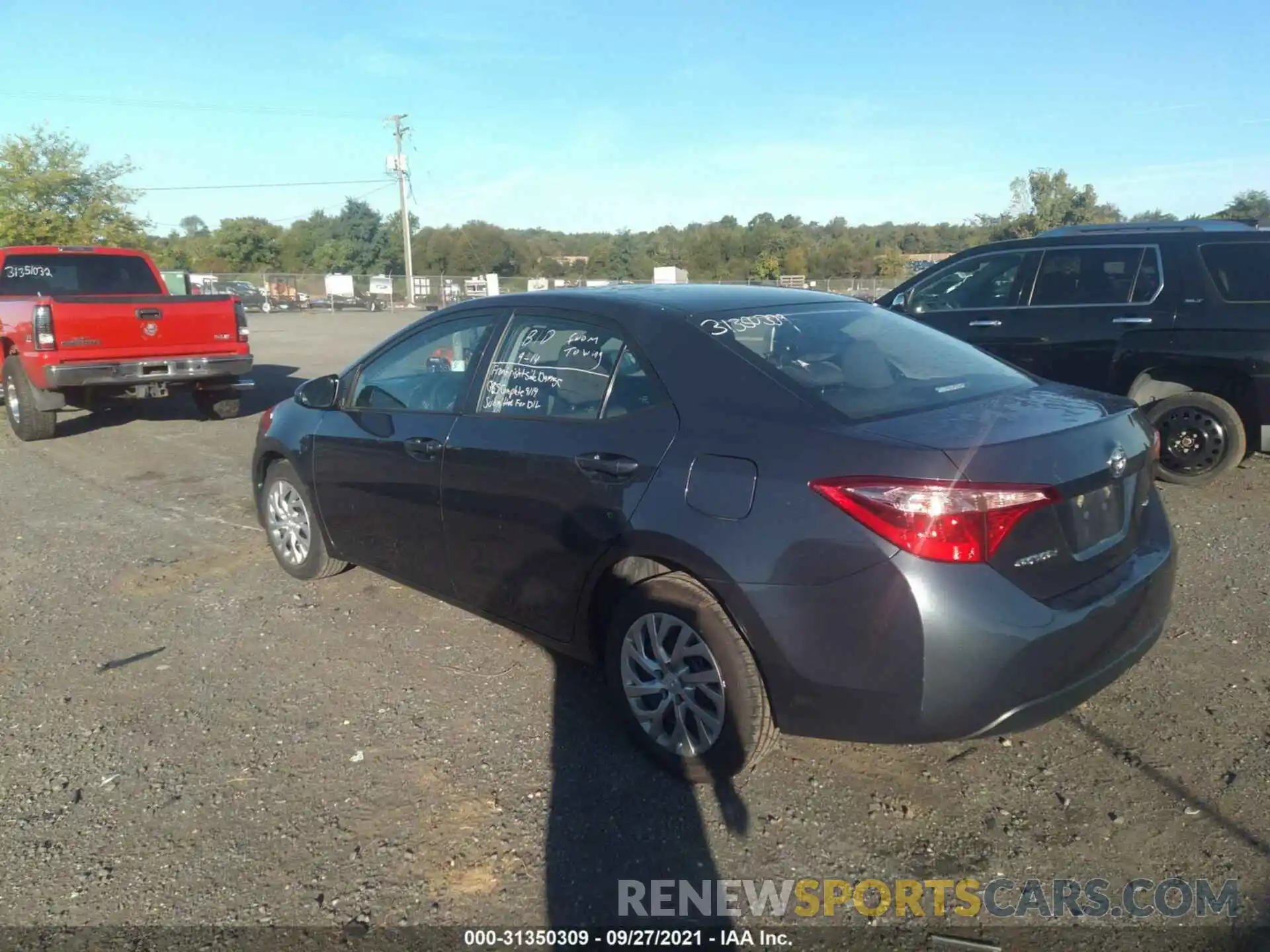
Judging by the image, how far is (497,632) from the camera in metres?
4.77

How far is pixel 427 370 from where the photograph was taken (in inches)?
182

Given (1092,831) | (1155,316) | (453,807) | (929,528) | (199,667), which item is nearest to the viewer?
(929,528)

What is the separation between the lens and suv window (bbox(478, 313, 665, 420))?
3576 mm

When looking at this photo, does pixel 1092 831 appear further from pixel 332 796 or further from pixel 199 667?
pixel 199 667

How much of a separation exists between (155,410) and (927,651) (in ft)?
38.8

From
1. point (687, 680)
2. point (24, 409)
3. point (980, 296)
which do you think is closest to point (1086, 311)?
point (980, 296)

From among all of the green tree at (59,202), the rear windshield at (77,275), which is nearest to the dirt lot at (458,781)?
the rear windshield at (77,275)

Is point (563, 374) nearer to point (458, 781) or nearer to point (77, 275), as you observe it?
point (458, 781)

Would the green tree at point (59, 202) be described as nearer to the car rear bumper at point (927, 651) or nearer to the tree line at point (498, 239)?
the tree line at point (498, 239)

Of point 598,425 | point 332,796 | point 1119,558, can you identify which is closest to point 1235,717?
point 1119,558

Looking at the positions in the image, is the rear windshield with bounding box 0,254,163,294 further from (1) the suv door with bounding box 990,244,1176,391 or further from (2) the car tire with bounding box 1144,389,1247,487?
(2) the car tire with bounding box 1144,389,1247,487

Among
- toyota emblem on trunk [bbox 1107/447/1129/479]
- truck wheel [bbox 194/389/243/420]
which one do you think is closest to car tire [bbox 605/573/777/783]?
toyota emblem on trunk [bbox 1107/447/1129/479]

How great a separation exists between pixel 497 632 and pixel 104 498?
14.9ft

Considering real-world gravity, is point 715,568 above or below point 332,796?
above
